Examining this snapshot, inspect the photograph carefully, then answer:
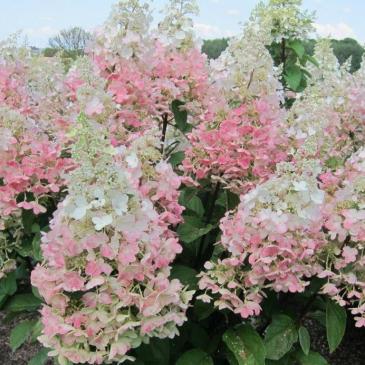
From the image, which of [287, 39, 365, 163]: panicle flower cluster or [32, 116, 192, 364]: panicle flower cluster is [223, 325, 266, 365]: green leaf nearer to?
[32, 116, 192, 364]: panicle flower cluster

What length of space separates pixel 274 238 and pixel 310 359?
683mm

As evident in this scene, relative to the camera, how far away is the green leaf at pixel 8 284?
2.33 m

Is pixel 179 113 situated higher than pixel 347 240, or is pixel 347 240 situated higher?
pixel 179 113

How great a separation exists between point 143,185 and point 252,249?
36 centimetres

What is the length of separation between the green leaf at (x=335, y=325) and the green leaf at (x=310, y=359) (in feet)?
0.66

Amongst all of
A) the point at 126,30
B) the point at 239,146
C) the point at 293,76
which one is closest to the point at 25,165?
the point at 126,30

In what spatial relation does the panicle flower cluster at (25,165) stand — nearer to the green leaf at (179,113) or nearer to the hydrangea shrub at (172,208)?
the hydrangea shrub at (172,208)

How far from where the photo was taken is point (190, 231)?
A: 2.14 metres

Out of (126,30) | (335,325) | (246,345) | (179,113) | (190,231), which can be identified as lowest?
(246,345)

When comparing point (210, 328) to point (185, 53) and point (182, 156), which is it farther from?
point (185, 53)

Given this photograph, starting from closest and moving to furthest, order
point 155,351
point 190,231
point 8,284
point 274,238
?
point 274,238 → point 155,351 → point 190,231 → point 8,284

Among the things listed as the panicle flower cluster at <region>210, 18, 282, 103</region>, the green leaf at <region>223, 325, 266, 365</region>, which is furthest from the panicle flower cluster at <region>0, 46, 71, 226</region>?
the green leaf at <region>223, 325, 266, 365</region>

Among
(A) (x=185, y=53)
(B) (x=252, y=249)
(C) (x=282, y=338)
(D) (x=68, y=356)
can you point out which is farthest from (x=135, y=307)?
(A) (x=185, y=53)

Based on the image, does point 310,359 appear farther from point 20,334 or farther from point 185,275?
point 20,334
